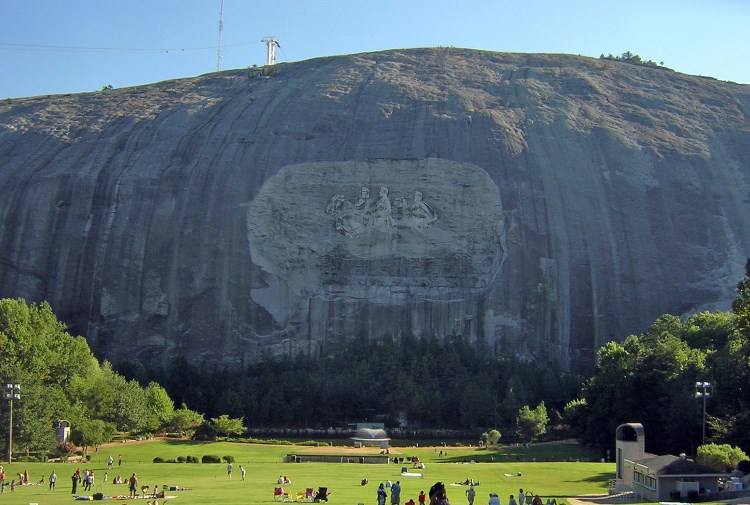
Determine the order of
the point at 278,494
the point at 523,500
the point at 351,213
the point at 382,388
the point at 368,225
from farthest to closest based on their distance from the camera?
the point at 351,213 < the point at 368,225 < the point at 382,388 < the point at 278,494 < the point at 523,500

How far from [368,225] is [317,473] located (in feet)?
118

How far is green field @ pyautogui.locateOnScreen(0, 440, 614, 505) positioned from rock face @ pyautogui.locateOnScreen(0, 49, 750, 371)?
18.1 m

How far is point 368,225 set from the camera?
3113 inches

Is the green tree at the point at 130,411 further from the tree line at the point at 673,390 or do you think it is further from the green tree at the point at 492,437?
the tree line at the point at 673,390

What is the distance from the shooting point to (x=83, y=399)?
192ft

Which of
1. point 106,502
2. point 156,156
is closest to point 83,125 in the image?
point 156,156

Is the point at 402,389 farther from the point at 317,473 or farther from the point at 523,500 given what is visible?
the point at 523,500

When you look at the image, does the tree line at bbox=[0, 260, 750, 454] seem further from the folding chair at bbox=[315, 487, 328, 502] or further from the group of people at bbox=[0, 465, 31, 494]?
the folding chair at bbox=[315, 487, 328, 502]

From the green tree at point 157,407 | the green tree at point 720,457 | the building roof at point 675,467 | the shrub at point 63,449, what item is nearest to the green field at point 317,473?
the shrub at point 63,449

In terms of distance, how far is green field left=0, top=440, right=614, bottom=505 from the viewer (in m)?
36.3

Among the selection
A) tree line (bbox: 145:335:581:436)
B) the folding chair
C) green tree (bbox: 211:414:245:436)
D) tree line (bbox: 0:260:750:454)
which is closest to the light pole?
tree line (bbox: 0:260:750:454)

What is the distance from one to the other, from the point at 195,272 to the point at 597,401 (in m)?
32.3

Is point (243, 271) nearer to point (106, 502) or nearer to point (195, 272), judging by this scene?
point (195, 272)

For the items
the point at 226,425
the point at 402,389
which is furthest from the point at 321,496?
A: the point at 402,389
